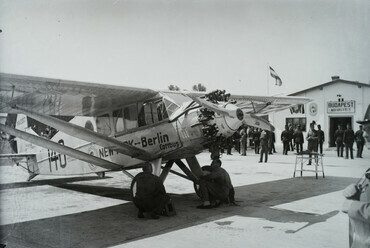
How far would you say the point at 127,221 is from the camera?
6891 millimetres

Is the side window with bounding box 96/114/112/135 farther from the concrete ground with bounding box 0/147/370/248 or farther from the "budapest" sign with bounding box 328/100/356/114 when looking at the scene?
→ the "budapest" sign with bounding box 328/100/356/114

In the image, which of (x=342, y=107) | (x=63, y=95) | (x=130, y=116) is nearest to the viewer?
(x=63, y=95)

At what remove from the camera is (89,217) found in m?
7.25

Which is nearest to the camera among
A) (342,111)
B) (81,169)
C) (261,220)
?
(261,220)

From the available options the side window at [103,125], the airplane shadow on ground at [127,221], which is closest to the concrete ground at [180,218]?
the airplane shadow on ground at [127,221]

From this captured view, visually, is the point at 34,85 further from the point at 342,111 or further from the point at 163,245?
the point at 342,111

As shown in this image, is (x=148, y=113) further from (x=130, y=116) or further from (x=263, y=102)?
(x=263, y=102)

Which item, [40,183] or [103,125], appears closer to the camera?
[103,125]

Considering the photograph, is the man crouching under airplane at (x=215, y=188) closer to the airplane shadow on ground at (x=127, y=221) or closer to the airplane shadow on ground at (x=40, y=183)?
the airplane shadow on ground at (x=127, y=221)

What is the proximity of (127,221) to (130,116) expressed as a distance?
307 centimetres

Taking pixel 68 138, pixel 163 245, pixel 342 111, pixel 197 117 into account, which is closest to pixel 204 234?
pixel 163 245

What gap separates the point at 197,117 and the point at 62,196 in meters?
4.83

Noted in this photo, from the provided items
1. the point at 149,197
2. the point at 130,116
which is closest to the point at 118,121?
the point at 130,116

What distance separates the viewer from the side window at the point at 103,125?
31.3ft
